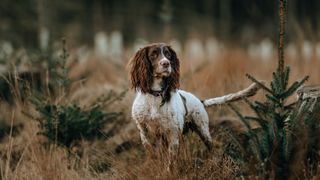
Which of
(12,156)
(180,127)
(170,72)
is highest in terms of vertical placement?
(170,72)

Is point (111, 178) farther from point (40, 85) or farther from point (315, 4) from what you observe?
point (315, 4)

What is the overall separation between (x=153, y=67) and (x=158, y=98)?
239 mm

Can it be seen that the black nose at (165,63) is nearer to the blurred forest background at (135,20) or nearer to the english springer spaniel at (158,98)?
the english springer spaniel at (158,98)

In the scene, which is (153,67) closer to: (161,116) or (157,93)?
(157,93)

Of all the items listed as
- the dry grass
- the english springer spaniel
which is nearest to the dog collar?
the english springer spaniel

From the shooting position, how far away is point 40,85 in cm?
1002

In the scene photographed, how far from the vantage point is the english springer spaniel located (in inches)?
220

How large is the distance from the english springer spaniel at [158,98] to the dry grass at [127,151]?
0.14 meters

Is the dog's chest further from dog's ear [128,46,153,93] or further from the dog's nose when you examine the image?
the dog's nose

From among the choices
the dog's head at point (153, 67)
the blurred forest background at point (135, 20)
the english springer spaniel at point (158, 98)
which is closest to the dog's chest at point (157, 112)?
the english springer spaniel at point (158, 98)

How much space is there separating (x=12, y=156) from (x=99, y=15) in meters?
19.0

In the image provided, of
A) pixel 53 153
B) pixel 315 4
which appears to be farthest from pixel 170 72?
pixel 315 4

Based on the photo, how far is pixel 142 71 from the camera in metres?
5.69

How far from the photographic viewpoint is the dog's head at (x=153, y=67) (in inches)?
223
